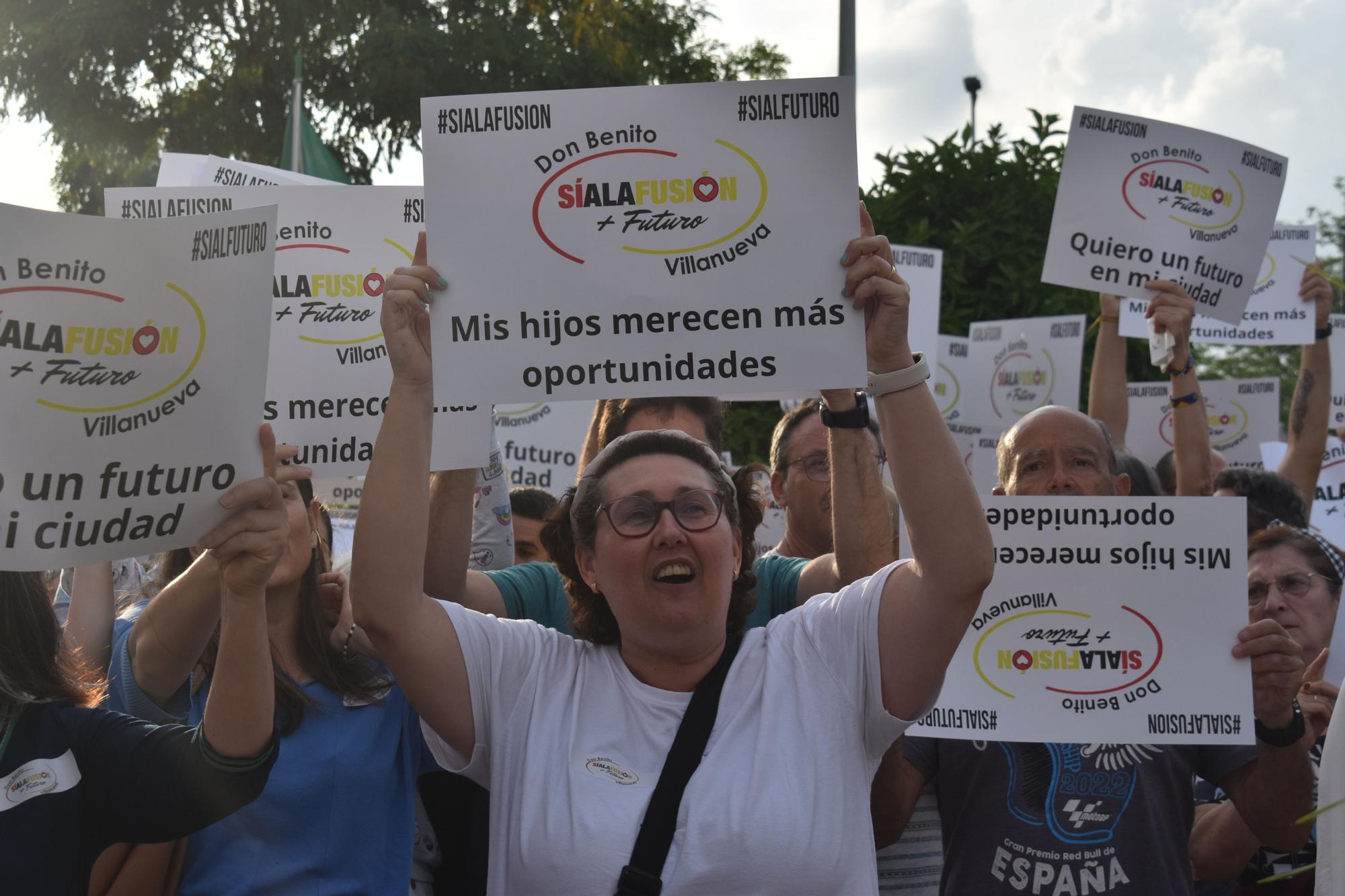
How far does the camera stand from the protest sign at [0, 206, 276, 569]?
84.0 inches

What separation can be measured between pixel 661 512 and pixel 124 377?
3.35 feet

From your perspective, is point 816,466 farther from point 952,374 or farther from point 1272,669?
point 952,374

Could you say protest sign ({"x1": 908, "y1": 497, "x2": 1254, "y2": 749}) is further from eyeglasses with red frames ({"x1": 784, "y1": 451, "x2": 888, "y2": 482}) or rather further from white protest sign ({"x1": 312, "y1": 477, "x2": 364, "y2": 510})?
white protest sign ({"x1": 312, "y1": 477, "x2": 364, "y2": 510})

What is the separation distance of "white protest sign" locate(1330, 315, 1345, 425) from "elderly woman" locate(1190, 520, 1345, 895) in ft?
9.22

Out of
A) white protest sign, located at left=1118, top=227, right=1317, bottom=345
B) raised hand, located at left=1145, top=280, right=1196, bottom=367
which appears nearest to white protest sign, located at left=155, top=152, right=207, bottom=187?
raised hand, located at left=1145, top=280, right=1196, bottom=367

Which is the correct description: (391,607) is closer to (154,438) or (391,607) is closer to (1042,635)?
(154,438)

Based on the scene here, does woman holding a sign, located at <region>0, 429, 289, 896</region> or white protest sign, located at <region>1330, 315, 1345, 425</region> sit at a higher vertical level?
white protest sign, located at <region>1330, 315, 1345, 425</region>

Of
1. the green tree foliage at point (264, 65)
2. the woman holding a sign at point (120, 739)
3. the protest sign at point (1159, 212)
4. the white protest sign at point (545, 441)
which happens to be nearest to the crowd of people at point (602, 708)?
the woman holding a sign at point (120, 739)

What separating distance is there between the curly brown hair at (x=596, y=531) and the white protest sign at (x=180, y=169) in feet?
6.03

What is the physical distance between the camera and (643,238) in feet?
8.63

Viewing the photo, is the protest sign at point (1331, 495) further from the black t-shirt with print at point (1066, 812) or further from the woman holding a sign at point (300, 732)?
the woman holding a sign at point (300, 732)

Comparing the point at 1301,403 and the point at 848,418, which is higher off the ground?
the point at 1301,403

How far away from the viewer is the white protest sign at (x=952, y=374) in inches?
299

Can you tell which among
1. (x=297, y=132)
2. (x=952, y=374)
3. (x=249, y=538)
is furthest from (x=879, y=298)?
(x=297, y=132)
